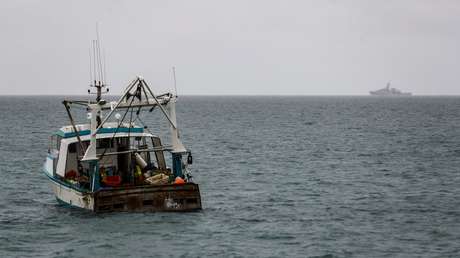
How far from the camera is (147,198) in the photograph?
29.9 metres

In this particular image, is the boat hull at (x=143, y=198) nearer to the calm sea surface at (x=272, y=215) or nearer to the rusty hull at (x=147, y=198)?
the rusty hull at (x=147, y=198)

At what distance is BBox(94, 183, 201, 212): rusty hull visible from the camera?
29.4m

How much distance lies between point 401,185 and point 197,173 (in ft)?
44.3

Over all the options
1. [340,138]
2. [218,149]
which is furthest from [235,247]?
[340,138]

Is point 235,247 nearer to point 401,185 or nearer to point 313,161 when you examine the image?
point 401,185

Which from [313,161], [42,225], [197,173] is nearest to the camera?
[42,225]

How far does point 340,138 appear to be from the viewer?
84.5m

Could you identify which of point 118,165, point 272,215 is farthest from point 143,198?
point 272,215

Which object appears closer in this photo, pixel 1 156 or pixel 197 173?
pixel 197 173

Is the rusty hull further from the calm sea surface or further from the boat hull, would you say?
the calm sea surface

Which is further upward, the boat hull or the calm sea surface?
the boat hull

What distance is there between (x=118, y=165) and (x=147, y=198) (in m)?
4.03

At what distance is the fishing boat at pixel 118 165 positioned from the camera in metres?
29.8

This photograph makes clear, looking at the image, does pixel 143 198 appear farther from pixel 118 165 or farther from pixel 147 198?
pixel 118 165
